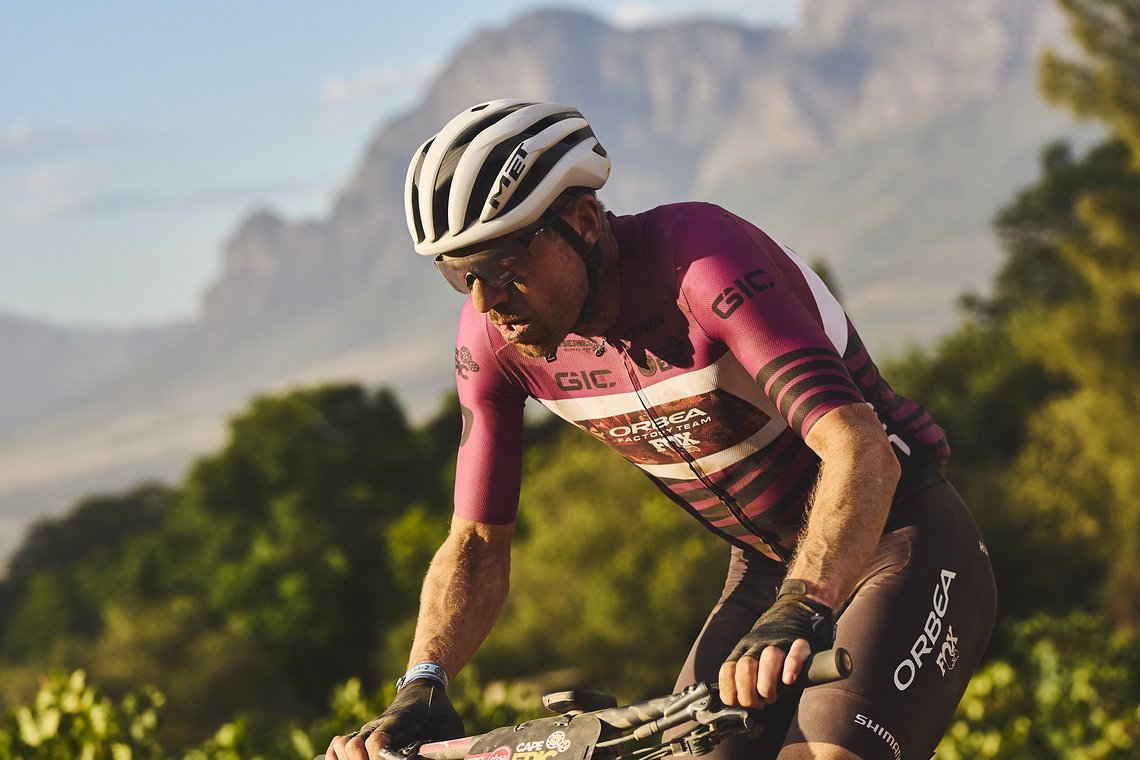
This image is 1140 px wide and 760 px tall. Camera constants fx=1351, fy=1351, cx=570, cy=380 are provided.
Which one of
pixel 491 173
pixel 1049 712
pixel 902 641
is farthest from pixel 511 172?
pixel 1049 712

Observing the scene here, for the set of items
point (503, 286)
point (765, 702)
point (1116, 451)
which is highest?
point (503, 286)

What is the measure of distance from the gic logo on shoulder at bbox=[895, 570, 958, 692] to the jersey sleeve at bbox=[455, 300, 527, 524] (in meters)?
1.50

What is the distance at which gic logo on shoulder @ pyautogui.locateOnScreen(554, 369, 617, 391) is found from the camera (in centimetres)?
456

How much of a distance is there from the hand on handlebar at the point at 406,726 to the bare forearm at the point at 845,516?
1.29 metres

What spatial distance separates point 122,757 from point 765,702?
4308mm

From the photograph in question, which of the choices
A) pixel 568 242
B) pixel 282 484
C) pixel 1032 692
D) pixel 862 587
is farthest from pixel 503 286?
pixel 282 484

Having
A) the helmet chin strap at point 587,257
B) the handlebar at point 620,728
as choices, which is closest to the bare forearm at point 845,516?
the handlebar at point 620,728

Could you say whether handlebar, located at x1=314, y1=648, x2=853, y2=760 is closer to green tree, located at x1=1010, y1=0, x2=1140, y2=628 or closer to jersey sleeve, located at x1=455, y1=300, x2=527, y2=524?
jersey sleeve, located at x1=455, y1=300, x2=527, y2=524

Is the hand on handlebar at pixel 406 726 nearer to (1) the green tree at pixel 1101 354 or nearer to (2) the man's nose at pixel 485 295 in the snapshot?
(2) the man's nose at pixel 485 295

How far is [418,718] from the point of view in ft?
13.6

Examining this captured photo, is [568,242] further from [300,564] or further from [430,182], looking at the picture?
[300,564]

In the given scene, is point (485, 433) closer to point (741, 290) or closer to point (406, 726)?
point (406, 726)

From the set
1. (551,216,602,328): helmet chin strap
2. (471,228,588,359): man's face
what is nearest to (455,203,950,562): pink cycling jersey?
(551,216,602,328): helmet chin strap

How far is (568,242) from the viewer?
425 centimetres
